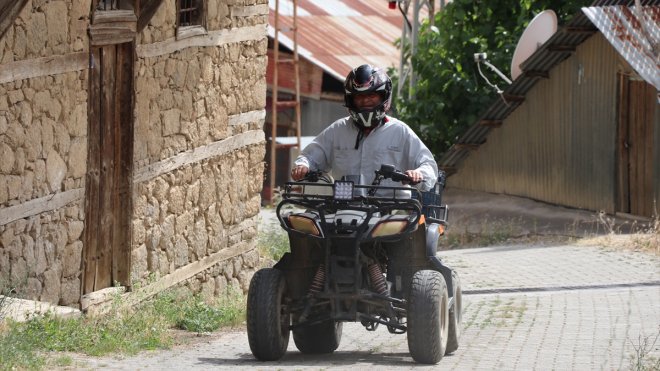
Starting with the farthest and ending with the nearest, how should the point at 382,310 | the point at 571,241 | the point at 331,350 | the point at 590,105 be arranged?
the point at 590,105
the point at 571,241
the point at 331,350
the point at 382,310

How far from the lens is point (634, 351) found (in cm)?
1023

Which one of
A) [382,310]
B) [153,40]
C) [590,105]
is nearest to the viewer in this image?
[382,310]

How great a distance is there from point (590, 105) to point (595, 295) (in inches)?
341

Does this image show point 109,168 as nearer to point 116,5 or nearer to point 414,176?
point 116,5

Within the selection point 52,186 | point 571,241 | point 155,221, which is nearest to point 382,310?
point 52,186

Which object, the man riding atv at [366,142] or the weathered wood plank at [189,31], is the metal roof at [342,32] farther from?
the man riding atv at [366,142]

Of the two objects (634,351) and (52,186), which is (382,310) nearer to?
(634,351)

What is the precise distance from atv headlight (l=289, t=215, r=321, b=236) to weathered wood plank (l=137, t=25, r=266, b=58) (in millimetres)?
3140

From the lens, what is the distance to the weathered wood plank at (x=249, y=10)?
14219mm

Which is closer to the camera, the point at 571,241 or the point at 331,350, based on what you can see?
the point at 331,350

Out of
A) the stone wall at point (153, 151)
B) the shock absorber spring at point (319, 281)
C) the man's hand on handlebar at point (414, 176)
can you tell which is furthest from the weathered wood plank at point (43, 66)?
the man's hand on handlebar at point (414, 176)

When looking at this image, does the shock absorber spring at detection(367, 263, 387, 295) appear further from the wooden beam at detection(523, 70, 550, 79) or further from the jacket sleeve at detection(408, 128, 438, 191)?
the wooden beam at detection(523, 70, 550, 79)

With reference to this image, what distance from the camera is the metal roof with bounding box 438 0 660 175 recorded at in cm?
2139

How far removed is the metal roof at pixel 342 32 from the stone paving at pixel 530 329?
15915mm
